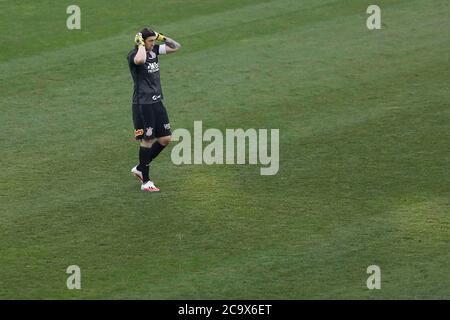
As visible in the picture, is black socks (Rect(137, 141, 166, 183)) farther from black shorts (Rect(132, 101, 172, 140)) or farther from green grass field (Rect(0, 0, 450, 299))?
green grass field (Rect(0, 0, 450, 299))

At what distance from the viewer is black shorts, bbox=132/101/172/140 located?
16016mm

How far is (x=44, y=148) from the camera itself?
17922mm

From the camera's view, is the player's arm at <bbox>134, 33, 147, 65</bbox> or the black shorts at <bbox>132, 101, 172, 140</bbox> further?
the black shorts at <bbox>132, 101, 172, 140</bbox>

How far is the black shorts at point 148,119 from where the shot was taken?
1602cm

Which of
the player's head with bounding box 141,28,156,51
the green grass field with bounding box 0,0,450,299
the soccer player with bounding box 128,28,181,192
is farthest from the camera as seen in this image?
the soccer player with bounding box 128,28,181,192

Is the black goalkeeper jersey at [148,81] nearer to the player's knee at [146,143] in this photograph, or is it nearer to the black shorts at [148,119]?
the black shorts at [148,119]

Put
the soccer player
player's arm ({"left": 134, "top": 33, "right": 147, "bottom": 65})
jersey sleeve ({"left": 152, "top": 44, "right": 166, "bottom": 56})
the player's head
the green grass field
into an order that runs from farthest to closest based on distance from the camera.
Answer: jersey sleeve ({"left": 152, "top": 44, "right": 166, "bottom": 56}) < the soccer player < the player's head < player's arm ({"left": 134, "top": 33, "right": 147, "bottom": 65}) < the green grass field

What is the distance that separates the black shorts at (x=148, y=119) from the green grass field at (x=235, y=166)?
83 cm

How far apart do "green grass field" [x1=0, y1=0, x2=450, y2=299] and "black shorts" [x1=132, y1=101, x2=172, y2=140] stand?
833 mm

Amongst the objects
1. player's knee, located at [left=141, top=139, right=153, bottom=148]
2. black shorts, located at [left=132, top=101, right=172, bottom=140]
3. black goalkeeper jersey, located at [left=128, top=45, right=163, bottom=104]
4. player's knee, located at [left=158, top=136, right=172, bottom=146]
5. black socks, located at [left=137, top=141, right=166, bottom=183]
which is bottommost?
black socks, located at [left=137, top=141, right=166, bottom=183]

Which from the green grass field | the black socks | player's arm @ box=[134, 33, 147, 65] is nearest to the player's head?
player's arm @ box=[134, 33, 147, 65]

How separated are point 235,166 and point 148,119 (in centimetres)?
179
